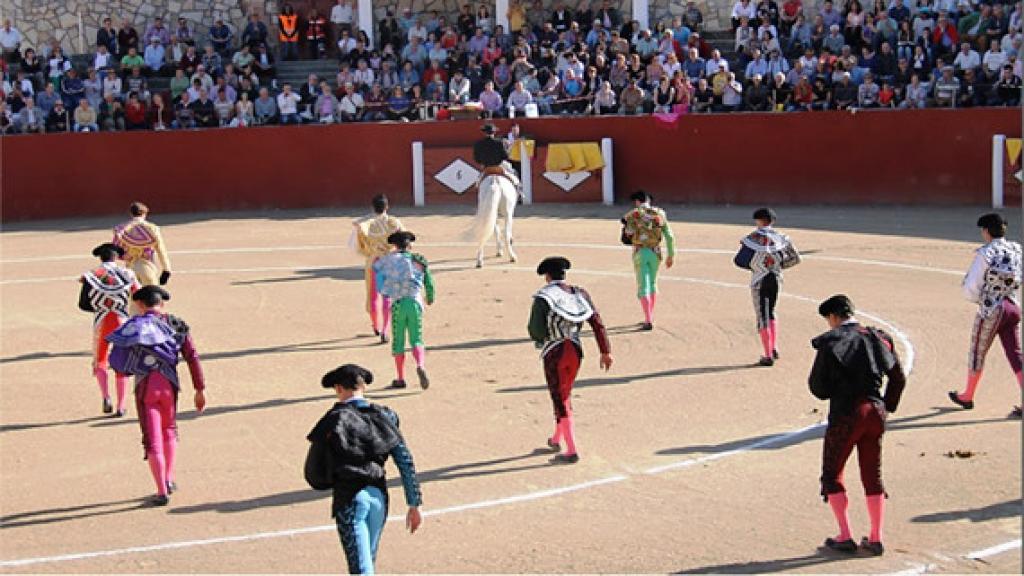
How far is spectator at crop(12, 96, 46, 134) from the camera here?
27.1 metres

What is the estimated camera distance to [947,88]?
2459cm

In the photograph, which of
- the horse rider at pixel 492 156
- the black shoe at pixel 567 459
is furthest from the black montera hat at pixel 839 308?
the horse rider at pixel 492 156

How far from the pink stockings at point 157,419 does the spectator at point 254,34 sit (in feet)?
70.0

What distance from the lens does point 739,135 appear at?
25500mm

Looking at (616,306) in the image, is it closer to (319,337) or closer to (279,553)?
(319,337)

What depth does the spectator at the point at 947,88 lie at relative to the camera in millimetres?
24594

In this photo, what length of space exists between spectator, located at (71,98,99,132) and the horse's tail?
10918mm

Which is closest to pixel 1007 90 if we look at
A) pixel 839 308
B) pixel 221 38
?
pixel 221 38

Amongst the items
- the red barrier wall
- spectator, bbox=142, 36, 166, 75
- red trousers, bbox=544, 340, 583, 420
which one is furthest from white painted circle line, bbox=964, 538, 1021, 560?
spectator, bbox=142, 36, 166, 75

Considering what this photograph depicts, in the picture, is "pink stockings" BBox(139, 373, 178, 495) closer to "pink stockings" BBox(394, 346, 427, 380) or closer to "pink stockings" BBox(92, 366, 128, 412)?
"pink stockings" BBox(92, 366, 128, 412)

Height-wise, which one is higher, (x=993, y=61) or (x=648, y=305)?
(x=993, y=61)

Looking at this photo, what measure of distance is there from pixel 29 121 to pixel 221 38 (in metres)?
5.14

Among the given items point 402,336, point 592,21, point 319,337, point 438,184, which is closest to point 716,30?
point 592,21

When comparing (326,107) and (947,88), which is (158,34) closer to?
(326,107)
